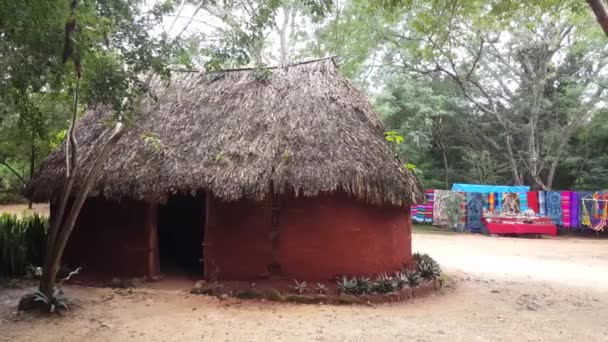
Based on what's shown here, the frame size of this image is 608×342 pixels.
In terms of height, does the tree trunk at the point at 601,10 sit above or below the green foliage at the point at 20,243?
above

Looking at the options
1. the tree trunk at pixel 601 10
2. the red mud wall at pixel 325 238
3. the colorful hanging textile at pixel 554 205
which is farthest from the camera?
the colorful hanging textile at pixel 554 205

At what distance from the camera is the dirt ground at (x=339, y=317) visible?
5652mm

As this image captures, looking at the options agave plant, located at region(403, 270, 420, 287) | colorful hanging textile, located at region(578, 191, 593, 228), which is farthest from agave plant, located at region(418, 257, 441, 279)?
colorful hanging textile, located at region(578, 191, 593, 228)

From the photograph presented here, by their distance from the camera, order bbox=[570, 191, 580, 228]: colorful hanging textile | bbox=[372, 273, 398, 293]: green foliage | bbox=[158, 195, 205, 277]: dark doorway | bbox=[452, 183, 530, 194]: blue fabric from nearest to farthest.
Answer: bbox=[372, 273, 398, 293]: green foliage → bbox=[158, 195, 205, 277]: dark doorway → bbox=[570, 191, 580, 228]: colorful hanging textile → bbox=[452, 183, 530, 194]: blue fabric

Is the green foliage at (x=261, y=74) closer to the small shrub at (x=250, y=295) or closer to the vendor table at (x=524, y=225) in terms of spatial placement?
the small shrub at (x=250, y=295)

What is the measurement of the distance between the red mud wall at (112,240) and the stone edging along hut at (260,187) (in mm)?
18

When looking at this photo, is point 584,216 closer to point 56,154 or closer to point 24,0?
point 56,154

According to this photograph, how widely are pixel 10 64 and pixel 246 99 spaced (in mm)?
4558

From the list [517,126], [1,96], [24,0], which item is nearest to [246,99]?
[1,96]

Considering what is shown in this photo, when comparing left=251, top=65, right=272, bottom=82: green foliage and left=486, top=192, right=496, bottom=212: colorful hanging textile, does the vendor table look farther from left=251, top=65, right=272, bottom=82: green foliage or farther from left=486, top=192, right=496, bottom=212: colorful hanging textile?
left=251, top=65, right=272, bottom=82: green foliage

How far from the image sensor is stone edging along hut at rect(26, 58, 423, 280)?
24.7 ft

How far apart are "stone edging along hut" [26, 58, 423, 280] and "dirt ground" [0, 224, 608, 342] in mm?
870

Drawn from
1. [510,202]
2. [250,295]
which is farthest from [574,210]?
[250,295]

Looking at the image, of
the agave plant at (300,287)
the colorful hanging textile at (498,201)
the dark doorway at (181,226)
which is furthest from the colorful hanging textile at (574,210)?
the agave plant at (300,287)
